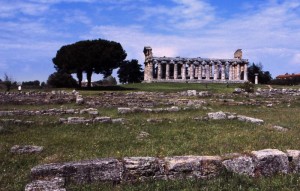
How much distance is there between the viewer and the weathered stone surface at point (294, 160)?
9109mm

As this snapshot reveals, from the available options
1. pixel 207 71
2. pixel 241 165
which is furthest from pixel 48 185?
pixel 207 71

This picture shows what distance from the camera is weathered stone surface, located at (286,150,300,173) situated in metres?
9.11

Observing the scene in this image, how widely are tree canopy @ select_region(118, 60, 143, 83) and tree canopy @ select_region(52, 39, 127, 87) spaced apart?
118 ft

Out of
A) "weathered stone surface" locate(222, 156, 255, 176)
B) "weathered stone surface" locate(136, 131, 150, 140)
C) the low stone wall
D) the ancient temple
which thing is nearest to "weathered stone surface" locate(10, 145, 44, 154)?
"weathered stone surface" locate(136, 131, 150, 140)

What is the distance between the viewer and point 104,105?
3269 centimetres

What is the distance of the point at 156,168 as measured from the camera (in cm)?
850

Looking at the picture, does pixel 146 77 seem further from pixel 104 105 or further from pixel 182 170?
pixel 182 170

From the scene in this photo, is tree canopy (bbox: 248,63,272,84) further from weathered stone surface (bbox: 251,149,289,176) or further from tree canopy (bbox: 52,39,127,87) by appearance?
weathered stone surface (bbox: 251,149,289,176)

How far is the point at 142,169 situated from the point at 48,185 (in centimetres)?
208

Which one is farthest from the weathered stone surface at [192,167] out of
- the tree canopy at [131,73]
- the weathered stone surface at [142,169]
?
the tree canopy at [131,73]

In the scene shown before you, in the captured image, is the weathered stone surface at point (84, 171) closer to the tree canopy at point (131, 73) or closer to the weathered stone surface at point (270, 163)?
the weathered stone surface at point (270, 163)

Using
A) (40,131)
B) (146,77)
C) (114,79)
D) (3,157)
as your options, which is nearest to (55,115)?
(40,131)

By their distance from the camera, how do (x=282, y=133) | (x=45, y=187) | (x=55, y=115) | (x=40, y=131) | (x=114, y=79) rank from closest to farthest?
(x=45, y=187) → (x=282, y=133) → (x=40, y=131) → (x=55, y=115) → (x=114, y=79)

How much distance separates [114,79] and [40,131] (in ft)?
339
